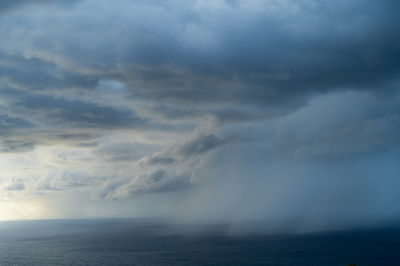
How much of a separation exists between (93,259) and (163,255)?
140 feet

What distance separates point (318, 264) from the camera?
6230 inches

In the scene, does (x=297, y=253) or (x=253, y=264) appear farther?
(x=297, y=253)

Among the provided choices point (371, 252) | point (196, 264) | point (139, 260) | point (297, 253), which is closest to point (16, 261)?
point (139, 260)

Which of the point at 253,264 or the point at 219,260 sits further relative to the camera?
the point at 219,260

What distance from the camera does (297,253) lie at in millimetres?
188125

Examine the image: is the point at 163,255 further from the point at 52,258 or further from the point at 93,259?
the point at 52,258

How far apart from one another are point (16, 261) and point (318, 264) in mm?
176273

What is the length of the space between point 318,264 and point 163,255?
9394 cm

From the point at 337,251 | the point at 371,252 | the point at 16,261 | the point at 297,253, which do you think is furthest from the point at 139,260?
the point at 371,252

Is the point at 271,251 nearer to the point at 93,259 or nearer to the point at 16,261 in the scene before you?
the point at 93,259

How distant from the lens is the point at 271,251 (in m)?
198

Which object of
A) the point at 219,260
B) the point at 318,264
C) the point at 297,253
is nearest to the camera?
the point at 318,264

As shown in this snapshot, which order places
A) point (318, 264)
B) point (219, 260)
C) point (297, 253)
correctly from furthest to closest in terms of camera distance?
point (297, 253), point (219, 260), point (318, 264)

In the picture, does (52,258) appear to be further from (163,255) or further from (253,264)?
(253,264)
